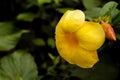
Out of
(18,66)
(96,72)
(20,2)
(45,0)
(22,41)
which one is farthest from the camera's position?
(20,2)

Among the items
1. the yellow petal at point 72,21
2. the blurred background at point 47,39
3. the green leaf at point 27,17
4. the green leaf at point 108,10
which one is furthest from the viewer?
the green leaf at point 27,17

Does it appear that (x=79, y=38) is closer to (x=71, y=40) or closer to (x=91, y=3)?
(x=71, y=40)

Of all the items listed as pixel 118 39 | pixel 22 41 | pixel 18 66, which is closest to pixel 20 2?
pixel 22 41

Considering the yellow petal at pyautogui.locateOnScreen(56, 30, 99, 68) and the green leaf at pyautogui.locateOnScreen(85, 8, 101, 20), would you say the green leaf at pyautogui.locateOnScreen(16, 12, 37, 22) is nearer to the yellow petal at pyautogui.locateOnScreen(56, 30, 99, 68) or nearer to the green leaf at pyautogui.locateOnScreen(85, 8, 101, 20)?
the green leaf at pyautogui.locateOnScreen(85, 8, 101, 20)

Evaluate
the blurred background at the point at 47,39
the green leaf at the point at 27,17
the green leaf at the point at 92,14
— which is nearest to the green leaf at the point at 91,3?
the blurred background at the point at 47,39

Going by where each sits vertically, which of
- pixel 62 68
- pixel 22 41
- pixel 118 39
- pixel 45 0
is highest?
pixel 118 39

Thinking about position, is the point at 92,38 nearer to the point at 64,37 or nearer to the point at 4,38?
the point at 64,37

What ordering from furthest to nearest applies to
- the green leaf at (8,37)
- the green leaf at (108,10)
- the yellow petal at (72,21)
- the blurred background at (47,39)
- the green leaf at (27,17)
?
the green leaf at (27,17), the green leaf at (8,37), the blurred background at (47,39), the green leaf at (108,10), the yellow petal at (72,21)

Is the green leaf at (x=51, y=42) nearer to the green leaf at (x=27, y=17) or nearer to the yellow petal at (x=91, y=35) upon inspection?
the green leaf at (x=27, y=17)
